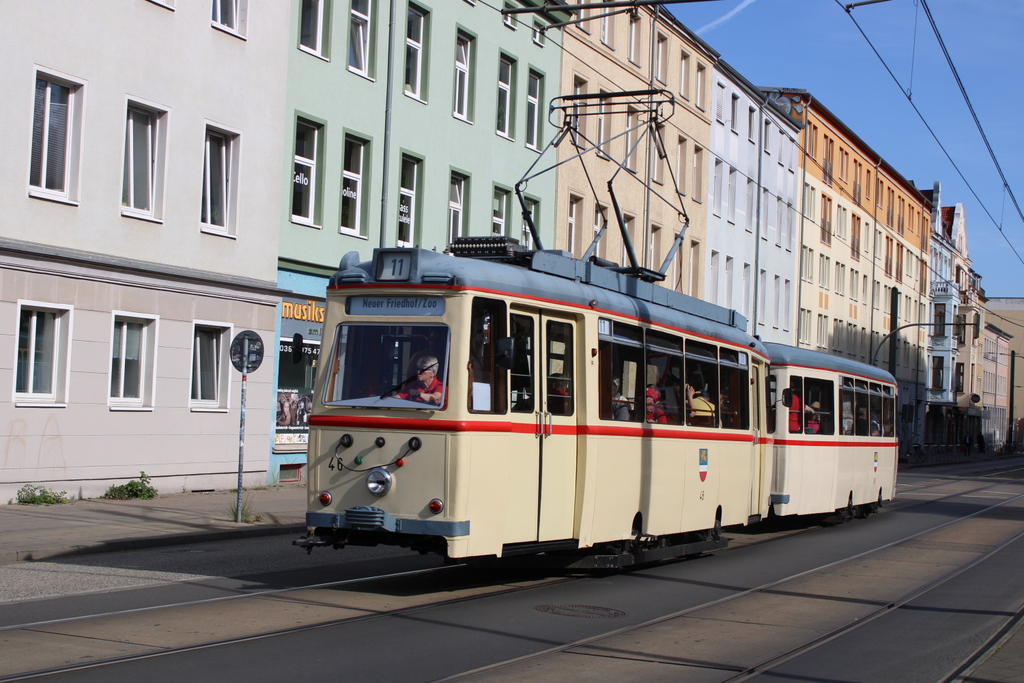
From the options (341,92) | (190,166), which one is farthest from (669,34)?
(190,166)

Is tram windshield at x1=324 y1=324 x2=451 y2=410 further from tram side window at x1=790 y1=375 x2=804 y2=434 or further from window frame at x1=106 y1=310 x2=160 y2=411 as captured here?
window frame at x1=106 y1=310 x2=160 y2=411

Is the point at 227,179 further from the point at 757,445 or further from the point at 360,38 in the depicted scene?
the point at 757,445

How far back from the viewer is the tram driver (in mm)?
10219

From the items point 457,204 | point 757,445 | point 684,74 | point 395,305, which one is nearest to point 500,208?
point 457,204

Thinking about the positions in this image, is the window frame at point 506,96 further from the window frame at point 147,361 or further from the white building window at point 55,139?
the white building window at point 55,139

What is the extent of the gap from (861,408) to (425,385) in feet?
46.6

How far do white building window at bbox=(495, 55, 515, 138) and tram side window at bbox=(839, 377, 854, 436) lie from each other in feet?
44.3

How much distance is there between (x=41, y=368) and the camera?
18.5m

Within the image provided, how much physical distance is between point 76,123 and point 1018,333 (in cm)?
13230

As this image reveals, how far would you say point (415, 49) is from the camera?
28.0 meters

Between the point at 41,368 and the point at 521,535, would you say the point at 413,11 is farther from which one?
the point at 521,535

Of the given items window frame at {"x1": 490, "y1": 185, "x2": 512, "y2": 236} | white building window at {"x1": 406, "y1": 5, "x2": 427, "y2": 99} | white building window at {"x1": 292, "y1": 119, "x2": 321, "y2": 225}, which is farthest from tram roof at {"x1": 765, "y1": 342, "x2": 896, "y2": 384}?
window frame at {"x1": 490, "y1": 185, "x2": 512, "y2": 236}

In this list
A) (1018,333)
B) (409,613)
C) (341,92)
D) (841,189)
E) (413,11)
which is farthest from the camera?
(1018,333)

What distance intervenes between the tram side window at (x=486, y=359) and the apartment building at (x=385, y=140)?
36.1 feet
